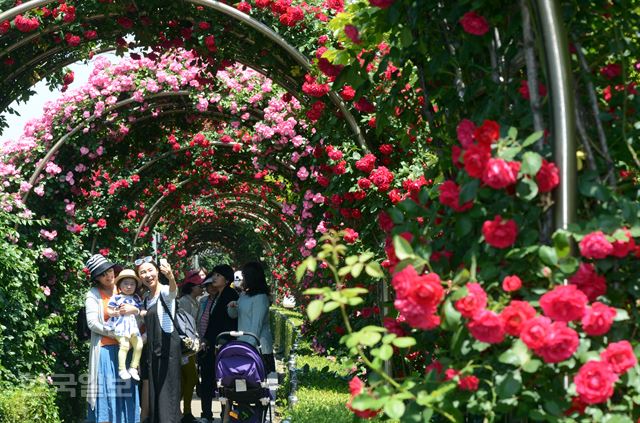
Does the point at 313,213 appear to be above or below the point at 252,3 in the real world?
below

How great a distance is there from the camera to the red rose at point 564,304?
7.73 feet

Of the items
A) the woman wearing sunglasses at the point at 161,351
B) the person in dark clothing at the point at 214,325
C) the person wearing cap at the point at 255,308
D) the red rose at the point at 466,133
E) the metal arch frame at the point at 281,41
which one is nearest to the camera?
the red rose at the point at 466,133

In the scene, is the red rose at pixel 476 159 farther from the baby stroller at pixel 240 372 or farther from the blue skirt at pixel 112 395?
the blue skirt at pixel 112 395

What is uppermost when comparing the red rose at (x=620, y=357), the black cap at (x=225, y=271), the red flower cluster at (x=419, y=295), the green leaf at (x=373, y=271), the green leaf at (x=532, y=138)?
the black cap at (x=225, y=271)

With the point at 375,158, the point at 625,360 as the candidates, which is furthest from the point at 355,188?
the point at 625,360

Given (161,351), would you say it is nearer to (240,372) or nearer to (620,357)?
(240,372)

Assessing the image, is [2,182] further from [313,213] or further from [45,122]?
[313,213]

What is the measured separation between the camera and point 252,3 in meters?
7.11

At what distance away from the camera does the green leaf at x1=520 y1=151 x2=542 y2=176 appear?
252 cm

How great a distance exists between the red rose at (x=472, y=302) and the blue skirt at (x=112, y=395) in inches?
207

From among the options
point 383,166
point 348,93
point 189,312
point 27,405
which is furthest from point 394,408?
point 189,312

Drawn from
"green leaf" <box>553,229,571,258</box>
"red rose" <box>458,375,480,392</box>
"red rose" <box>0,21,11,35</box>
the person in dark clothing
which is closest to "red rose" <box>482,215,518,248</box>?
"green leaf" <box>553,229,571,258</box>

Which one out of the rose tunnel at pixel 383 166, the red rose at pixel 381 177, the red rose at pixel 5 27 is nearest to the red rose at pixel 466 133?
the rose tunnel at pixel 383 166

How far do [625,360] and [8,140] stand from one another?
892 cm
